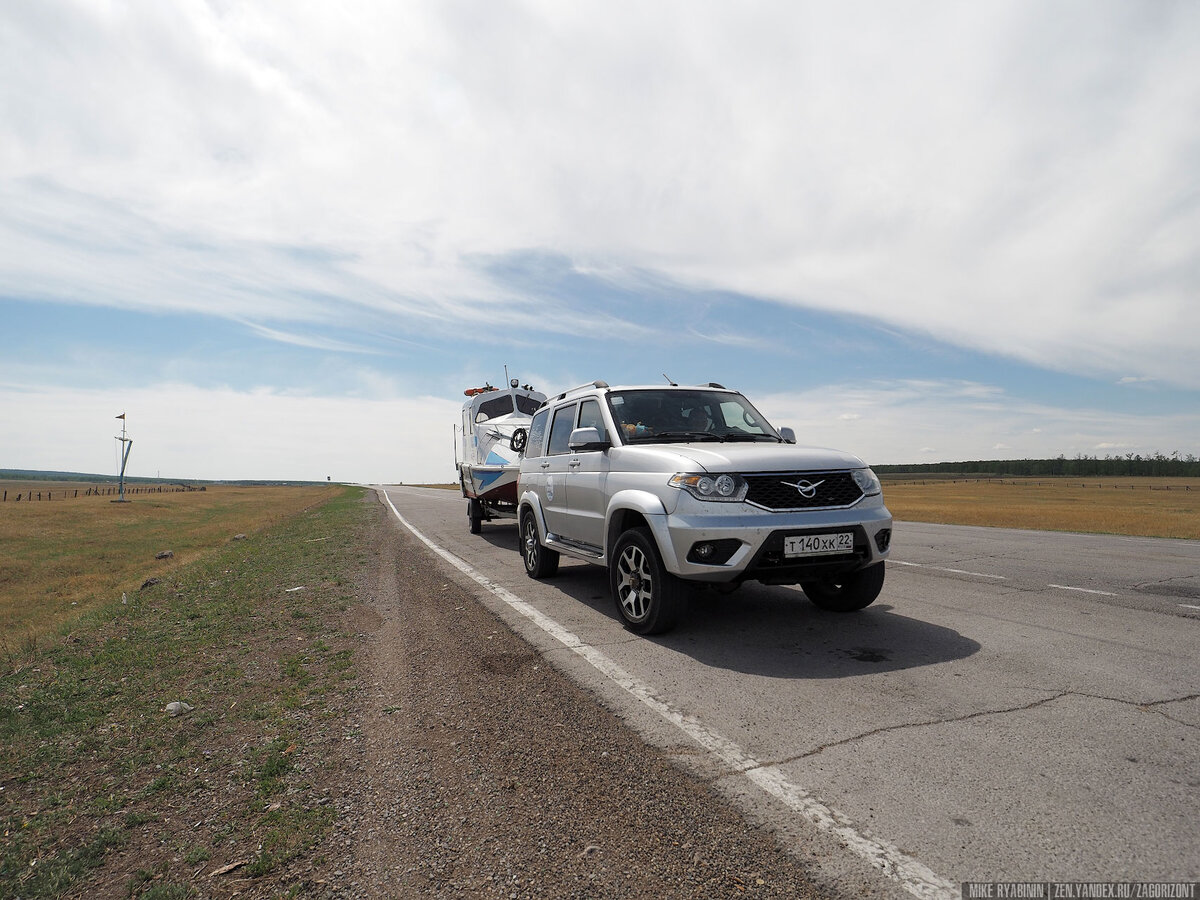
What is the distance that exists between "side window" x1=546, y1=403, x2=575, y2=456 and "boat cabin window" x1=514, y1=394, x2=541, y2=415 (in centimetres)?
675

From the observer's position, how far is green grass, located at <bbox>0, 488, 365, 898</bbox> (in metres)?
2.51

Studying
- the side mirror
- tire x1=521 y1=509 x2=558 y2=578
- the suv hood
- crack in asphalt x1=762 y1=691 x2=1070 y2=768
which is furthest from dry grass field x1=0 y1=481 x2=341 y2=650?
crack in asphalt x1=762 y1=691 x2=1070 y2=768

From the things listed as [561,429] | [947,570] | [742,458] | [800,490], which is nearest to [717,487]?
[742,458]

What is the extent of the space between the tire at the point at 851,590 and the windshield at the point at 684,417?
1.47 m

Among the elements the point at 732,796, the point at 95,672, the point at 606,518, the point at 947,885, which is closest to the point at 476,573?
the point at 606,518

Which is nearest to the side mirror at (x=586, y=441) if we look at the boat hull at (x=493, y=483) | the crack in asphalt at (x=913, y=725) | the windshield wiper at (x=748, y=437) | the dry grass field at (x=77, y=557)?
the windshield wiper at (x=748, y=437)

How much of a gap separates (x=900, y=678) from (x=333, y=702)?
3.65 metres

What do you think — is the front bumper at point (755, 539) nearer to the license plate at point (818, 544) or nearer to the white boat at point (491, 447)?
the license plate at point (818, 544)

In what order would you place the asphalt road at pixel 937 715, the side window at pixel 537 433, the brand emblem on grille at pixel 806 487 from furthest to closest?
the side window at pixel 537 433 < the brand emblem on grille at pixel 806 487 < the asphalt road at pixel 937 715

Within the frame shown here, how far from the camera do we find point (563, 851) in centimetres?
241

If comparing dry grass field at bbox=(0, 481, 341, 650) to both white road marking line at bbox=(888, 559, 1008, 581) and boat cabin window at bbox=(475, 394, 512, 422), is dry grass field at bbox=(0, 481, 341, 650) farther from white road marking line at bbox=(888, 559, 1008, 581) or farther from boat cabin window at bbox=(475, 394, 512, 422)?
white road marking line at bbox=(888, 559, 1008, 581)

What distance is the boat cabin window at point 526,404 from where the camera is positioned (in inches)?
584

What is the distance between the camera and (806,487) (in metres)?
5.02

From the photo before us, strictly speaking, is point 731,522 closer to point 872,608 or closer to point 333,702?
point 872,608
